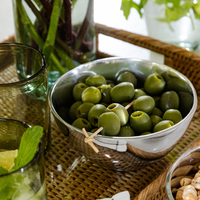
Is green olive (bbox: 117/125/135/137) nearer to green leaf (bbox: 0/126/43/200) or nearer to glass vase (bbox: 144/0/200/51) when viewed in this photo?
green leaf (bbox: 0/126/43/200)

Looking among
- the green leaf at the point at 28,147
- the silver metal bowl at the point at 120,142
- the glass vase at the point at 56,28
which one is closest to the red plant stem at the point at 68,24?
the glass vase at the point at 56,28

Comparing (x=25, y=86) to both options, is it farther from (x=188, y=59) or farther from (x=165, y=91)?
(x=188, y=59)

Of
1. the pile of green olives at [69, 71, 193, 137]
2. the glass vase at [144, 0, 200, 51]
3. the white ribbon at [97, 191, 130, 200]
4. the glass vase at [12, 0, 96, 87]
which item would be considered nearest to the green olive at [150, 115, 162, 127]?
the pile of green olives at [69, 71, 193, 137]

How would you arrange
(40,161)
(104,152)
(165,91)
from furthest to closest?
(165,91)
(104,152)
(40,161)

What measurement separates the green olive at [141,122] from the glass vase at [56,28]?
0.21 meters

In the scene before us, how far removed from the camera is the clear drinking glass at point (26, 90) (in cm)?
40

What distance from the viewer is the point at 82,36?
1.98 ft

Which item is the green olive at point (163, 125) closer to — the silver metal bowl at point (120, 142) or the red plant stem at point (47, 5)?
the silver metal bowl at point (120, 142)

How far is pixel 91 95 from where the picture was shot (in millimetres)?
466

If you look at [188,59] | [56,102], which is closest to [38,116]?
[56,102]

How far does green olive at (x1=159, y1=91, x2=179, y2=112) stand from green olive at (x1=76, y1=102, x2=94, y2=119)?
0.11m

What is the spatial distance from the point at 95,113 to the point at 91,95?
0.14ft

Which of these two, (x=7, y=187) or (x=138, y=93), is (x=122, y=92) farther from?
(x=7, y=187)

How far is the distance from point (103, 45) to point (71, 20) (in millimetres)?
381
